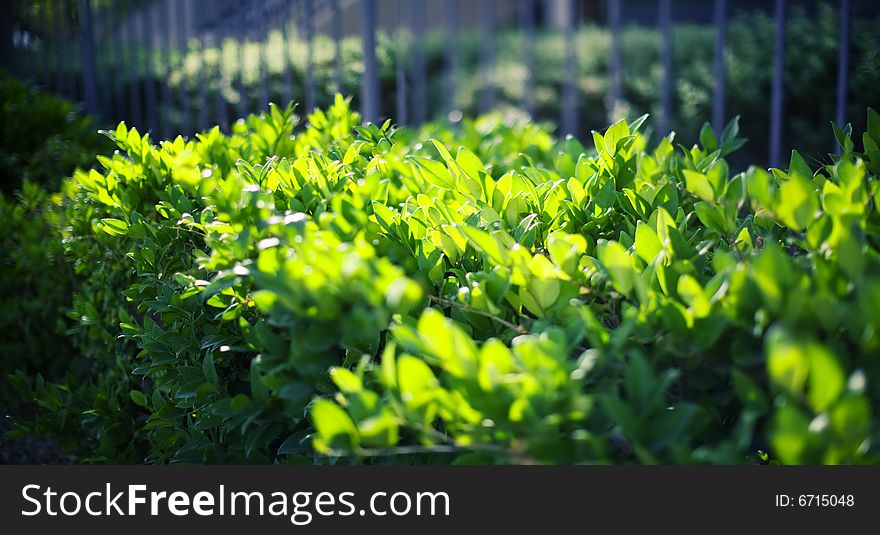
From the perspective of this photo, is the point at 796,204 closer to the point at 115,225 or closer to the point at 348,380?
the point at 348,380

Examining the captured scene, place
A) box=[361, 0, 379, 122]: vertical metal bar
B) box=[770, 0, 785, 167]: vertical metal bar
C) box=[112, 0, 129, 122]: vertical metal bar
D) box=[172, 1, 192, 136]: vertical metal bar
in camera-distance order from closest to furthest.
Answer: box=[770, 0, 785, 167]: vertical metal bar
box=[361, 0, 379, 122]: vertical metal bar
box=[172, 1, 192, 136]: vertical metal bar
box=[112, 0, 129, 122]: vertical metal bar

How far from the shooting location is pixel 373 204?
6.01ft

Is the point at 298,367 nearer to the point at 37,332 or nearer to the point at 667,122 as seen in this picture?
the point at 37,332

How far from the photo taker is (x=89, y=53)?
25.1ft

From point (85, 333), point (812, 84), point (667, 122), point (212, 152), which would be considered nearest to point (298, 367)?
point (212, 152)

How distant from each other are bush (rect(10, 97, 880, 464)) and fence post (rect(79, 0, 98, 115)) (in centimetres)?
557

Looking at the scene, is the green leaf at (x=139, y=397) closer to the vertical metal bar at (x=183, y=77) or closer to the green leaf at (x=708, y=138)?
the green leaf at (x=708, y=138)

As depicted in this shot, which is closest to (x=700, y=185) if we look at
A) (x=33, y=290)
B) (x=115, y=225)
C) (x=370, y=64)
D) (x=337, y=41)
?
(x=115, y=225)

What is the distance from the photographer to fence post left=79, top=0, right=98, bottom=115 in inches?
295

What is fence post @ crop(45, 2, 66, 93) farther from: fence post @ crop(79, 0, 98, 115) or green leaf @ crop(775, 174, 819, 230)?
green leaf @ crop(775, 174, 819, 230)

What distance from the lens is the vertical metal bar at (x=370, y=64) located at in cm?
475

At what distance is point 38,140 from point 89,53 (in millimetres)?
2694

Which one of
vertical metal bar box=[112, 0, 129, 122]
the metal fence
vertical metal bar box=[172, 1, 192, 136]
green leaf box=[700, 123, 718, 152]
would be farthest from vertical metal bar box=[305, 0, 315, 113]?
green leaf box=[700, 123, 718, 152]

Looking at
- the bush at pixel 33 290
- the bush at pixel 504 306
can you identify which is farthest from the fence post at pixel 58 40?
the bush at pixel 504 306
